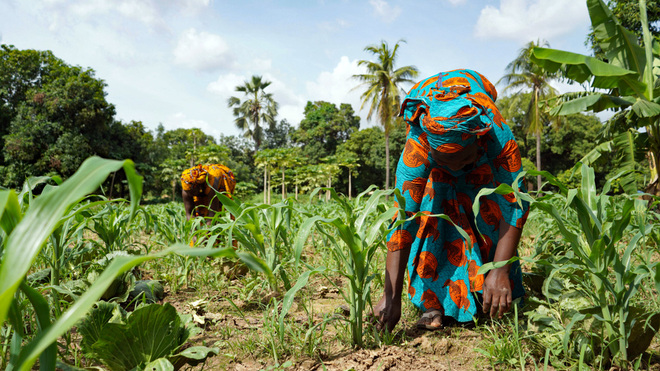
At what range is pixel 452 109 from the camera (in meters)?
1.30

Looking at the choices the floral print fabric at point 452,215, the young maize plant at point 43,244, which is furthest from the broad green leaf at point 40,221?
the floral print fabric at point 452,215

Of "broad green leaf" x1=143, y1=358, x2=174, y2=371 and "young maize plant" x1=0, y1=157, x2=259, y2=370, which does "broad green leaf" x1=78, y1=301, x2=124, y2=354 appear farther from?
"young maize plant" x1=0, y1=157, x2=259, y2=370

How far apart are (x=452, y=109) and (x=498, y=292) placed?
29.2 inches

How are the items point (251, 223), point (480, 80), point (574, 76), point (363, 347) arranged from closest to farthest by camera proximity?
1. point (363, 347)
2. point (480, 80)
3. point (251, 223)
4. point (574, 76)

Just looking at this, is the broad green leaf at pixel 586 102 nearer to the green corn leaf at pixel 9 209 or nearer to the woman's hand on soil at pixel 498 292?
the woman's hand on soil at pixel 498 292

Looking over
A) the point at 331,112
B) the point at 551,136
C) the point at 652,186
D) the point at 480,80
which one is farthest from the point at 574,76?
the point at 331,112

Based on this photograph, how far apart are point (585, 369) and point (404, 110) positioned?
3.67 ft

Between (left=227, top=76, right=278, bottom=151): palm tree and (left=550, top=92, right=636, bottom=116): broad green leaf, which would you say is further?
(left=227, top=76, right=278, bottom=151): palm tree

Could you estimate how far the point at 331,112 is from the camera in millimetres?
37156

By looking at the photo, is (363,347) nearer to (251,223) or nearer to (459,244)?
(459,244)

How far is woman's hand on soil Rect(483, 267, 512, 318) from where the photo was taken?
1410 millimetres

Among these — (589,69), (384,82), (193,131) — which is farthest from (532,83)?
(193,131)

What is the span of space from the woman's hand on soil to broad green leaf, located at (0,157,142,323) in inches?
52.8

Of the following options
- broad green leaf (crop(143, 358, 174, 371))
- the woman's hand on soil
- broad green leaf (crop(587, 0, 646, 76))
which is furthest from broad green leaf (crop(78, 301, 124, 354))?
broad green leaf (crop(587, 0, 646, 76))
